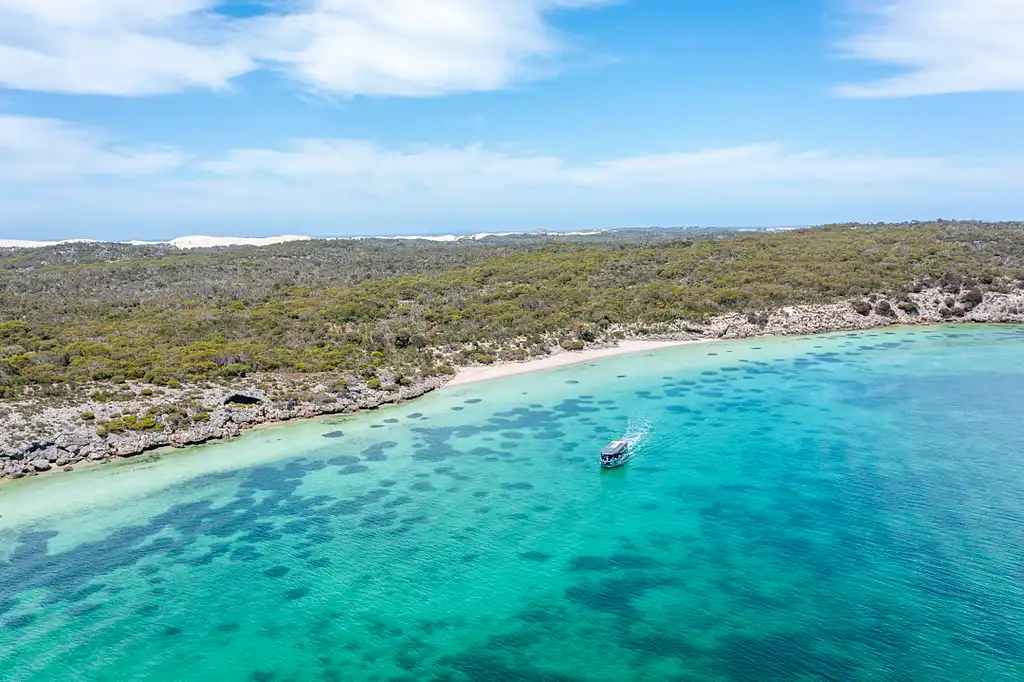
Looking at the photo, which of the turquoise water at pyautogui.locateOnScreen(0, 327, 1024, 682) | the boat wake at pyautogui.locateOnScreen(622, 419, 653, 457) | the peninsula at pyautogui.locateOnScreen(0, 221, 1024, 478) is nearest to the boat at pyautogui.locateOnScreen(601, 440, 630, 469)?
the turquoise water at pyautogui.locateOnScreen(0, 327, 1024, 682)

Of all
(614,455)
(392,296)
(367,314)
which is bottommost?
(614,455)

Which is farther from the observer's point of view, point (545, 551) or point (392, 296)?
point (392, 296)

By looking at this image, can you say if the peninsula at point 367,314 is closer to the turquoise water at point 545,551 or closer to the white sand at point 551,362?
the white sand at point 551,362

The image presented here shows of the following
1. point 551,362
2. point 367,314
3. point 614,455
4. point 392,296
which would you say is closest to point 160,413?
point 367,314

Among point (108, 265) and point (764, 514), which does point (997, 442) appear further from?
point (108, 265)

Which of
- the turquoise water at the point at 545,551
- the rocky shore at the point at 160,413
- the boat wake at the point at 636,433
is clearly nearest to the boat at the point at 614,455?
the turquoise water at the point at 545,551

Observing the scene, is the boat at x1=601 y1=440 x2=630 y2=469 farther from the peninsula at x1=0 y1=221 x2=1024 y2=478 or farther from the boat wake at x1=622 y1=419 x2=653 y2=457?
the peninsula at x1=0 y1=221 x2=1024 y2=478

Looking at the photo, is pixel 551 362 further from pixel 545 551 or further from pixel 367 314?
pixel 545 551
